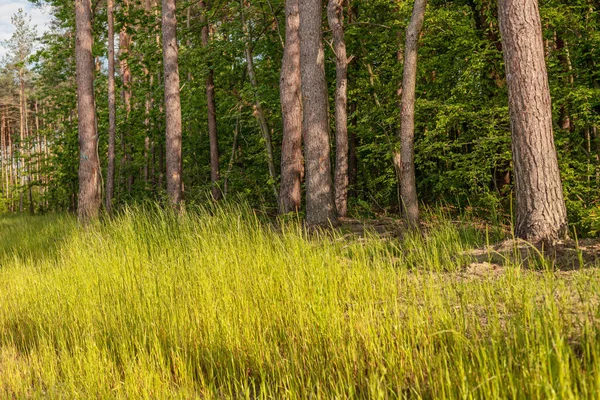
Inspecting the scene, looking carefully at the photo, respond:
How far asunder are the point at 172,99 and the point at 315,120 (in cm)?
401

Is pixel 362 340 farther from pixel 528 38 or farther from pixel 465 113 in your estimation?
pixel 465 113

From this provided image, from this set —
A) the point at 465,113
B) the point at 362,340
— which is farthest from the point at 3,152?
the point at 362,340

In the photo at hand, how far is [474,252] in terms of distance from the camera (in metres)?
5.43

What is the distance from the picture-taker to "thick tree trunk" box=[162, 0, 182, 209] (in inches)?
419

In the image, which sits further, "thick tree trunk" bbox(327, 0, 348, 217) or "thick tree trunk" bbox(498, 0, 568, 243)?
"thick tree trunk" bbox(327, 0, 348, 217)

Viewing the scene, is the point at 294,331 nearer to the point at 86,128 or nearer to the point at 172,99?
the point at 172,99

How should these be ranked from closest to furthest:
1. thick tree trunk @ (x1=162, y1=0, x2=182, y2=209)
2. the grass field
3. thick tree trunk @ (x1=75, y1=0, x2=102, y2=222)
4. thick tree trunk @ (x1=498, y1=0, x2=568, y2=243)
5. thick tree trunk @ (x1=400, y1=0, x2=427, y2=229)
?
1. the grass field
2. thick tree trunk @ (x1=498, y1=0, x2=568, y2=243)
3. thick tree trunk @ (x1=400, y1=0, x2=427, y2=229)
4. thick tree trunk @ (x1=75, y1=0, x2=102, y2=222)
5. thick tree trunk @ (x1=162, y1=0, x2=182, y2=209)

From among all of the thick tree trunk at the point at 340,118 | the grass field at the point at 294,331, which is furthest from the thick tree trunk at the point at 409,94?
the thick tree trunk at the point at 340,118

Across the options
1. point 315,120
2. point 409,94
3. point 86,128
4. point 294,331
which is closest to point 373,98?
point 315,120

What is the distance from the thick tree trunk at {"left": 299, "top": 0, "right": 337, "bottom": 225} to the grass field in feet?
9.79

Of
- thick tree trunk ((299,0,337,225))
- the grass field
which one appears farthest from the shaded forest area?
the grass field

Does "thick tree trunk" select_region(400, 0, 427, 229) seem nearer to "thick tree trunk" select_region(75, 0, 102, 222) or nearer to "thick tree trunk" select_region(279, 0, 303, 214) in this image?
"thick tree trunk" select_region(279, 0, 303, 214)

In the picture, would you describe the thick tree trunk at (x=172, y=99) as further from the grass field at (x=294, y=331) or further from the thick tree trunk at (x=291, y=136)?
the grass field at (x=294, y=331)

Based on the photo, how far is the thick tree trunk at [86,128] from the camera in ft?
33.3
